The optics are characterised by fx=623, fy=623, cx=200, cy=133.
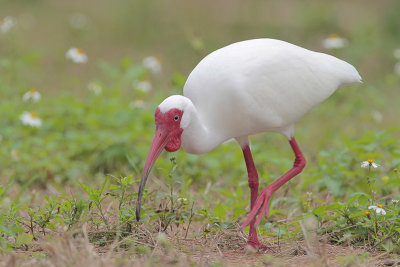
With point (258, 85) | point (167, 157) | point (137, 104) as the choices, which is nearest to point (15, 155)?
point (167, 157)

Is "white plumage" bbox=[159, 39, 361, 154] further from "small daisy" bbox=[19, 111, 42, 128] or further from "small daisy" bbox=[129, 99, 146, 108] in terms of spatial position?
"small daisy" bbox=[129, 99, 146, 108]

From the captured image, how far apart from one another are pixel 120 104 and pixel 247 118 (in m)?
3.38

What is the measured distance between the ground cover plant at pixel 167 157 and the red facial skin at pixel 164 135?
111 millimetres

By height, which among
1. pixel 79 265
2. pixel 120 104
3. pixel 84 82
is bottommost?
pixel 79 265

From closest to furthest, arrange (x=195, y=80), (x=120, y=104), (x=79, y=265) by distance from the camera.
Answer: (x=79, y=265), (x=195, y=80), (x=120, y=104)

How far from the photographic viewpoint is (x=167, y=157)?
Result: 607cm

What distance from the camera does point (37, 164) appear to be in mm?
5906

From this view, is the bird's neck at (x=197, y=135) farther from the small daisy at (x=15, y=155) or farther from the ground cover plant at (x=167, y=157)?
the small daisy at (x=15, y=155)

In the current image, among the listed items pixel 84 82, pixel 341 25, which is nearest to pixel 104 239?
pixel 84 82

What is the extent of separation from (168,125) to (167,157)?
222 cm

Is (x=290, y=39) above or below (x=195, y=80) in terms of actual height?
above

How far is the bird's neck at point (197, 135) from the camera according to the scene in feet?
13.0

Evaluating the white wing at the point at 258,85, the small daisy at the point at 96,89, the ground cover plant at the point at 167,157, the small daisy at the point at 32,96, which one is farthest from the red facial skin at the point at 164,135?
the small daisy at the point at 96,89

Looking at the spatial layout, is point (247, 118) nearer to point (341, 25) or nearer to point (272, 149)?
point (272, 149)
